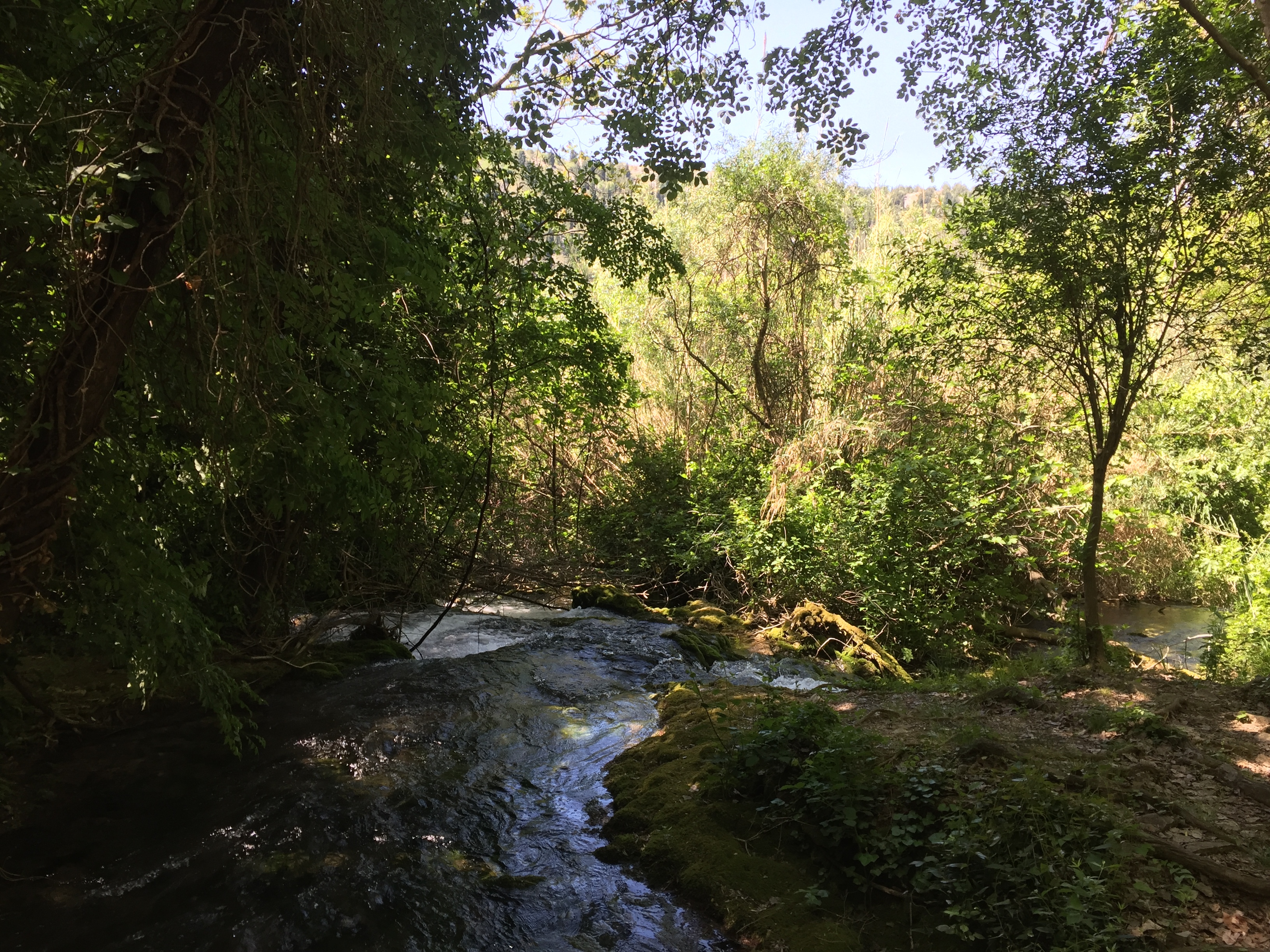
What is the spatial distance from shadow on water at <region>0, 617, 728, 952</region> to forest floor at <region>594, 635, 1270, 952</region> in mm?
308

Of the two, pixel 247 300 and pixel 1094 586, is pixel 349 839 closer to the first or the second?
pixel 247 300

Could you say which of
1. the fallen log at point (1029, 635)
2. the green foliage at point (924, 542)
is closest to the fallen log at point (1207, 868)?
the green foliage at point (924, 542)

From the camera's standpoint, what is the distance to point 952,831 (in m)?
3.24

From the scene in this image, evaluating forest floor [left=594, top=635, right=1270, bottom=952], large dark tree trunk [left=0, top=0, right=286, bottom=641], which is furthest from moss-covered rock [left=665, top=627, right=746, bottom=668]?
large dark tree trunk [left=0, top=0, right=286, bottom=641]

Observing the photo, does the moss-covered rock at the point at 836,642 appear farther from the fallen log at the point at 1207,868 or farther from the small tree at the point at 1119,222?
the fallen log at the point at 1207,868

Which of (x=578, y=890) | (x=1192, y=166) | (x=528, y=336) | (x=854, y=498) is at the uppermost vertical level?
(x=1192, y=166)

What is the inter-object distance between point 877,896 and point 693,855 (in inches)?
39.7

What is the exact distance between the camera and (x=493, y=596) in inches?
425

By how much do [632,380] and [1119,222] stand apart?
7.22 m

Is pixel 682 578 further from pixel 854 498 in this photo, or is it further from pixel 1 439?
pixel 1 439

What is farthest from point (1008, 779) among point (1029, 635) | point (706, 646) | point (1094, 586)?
point (1029, 635)

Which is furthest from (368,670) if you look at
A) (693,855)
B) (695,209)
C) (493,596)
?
(695,209)

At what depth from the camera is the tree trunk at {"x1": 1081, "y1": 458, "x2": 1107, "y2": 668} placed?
279 inches

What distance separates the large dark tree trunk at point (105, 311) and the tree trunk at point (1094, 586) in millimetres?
7897
